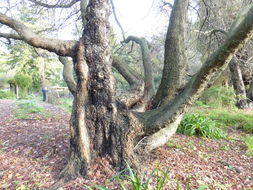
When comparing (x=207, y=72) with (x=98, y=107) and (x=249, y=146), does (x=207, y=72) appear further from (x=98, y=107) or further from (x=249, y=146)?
(x=249, y=146)

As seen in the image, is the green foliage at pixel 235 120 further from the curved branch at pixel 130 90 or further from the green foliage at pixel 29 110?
the green foliage at pixel 29 110

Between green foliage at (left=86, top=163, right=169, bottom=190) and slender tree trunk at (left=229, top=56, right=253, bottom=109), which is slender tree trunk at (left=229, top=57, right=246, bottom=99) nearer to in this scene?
slender tree trunk at (left=229, top=56, right=253, bottom=109)

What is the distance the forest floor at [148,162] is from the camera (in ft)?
7.20

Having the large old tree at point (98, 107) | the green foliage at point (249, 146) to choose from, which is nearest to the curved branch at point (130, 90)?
the large old tree at point (98, 107)

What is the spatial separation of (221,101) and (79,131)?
21.7 ft

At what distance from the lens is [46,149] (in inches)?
117

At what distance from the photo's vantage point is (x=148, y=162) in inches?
104

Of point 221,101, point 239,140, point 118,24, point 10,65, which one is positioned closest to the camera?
point 239,140

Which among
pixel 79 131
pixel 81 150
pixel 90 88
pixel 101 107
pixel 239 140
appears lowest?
pixel 239 140

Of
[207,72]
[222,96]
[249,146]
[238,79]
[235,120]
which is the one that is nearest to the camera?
[207,72]

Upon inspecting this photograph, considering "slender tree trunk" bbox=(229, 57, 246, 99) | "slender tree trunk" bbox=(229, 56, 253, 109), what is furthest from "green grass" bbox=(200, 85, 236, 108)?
"slender tree trunk" bbox=(229, 57, 246, 99)

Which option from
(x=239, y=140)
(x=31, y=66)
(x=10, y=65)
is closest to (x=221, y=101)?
(x=239, y=140)

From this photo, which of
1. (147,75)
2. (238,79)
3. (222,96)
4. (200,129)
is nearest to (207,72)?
(147,75)

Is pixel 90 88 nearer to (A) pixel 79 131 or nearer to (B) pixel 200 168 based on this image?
(A) pixel 79 131
